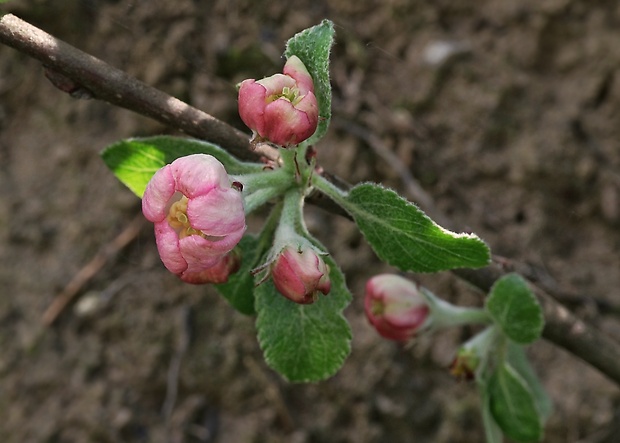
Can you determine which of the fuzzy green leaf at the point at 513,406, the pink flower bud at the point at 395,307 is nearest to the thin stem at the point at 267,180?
the pink flower bud at the point at 395,307

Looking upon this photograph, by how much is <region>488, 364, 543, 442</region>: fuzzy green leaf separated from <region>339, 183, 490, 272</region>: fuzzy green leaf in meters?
0.43

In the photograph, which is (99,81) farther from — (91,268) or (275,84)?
(91,268)

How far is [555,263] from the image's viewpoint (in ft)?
6.51

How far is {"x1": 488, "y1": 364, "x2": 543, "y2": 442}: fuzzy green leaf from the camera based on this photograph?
52.7 inches

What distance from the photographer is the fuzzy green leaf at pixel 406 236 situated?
0.94 m

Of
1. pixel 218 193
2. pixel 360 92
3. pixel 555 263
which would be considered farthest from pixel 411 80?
pixel 218 193

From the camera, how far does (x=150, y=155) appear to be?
1.08 meters

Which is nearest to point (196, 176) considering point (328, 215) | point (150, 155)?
point (150, 155)

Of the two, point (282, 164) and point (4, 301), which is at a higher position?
point (282, 164)

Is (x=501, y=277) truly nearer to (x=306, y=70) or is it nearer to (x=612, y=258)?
(x=306, y=70)

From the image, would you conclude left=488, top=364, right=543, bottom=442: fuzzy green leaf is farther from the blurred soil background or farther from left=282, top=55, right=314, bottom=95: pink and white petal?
left=282, top=55, right=314, bottom=95: pink and white petal

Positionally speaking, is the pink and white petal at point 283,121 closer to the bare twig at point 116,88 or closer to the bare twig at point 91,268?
the bare twig at point 116,88

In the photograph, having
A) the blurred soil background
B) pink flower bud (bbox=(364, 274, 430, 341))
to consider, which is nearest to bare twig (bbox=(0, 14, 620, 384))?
Result: pink flower bud (bbox=(364, 274, 430, 341))

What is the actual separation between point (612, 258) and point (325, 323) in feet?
3.90
